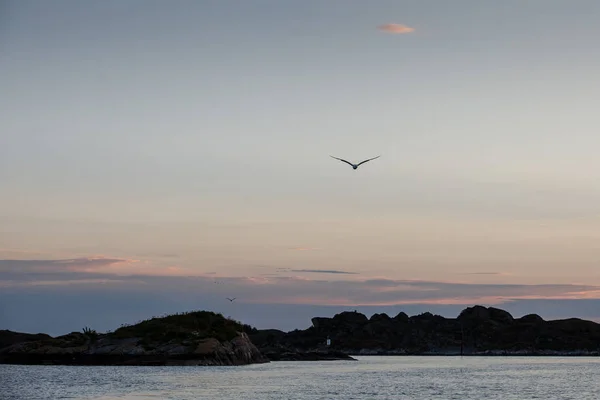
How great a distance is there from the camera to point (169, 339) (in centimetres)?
19575

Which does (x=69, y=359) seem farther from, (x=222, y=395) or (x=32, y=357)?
(x=222, y=395)

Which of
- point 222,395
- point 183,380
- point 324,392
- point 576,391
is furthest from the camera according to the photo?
point 183,380

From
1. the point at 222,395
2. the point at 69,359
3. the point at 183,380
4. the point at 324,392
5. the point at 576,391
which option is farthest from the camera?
the point at 69,359

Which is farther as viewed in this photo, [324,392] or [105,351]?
[105,351]

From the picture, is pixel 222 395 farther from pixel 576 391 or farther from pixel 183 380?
pixel 576 391

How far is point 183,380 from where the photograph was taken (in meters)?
127

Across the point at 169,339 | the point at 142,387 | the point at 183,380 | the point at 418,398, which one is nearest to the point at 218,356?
the point at 169,339

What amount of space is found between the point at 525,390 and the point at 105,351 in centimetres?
9886

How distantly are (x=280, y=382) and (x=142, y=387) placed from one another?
24.1 metres

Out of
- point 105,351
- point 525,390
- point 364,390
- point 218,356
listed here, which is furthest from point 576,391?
point 105,351

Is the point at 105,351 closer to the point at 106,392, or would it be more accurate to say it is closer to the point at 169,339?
the point at 169,339

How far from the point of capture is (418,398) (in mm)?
98938

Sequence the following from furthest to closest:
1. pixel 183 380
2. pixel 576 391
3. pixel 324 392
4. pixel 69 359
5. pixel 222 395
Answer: pixel 69 359, pixel 183 380, pixel 576 391, pixel 324 392, pixel 222 395

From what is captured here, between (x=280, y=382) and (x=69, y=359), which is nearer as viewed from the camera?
(x=280, y=382)
